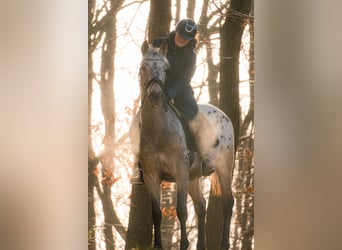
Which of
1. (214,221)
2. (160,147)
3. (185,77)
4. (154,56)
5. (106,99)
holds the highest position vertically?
(154,56)

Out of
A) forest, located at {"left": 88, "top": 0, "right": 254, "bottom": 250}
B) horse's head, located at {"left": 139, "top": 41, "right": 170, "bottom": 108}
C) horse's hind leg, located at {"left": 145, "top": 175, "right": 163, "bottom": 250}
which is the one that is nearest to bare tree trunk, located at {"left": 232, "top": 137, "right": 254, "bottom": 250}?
forest, located at {"left": 88, "top": 0, "right": 254, "bottom": 250}

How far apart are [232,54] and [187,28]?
10.8 inches

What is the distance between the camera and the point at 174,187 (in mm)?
2494

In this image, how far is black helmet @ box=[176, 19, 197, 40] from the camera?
2498 millimetres

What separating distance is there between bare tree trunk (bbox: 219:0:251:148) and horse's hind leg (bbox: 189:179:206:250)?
0.35m

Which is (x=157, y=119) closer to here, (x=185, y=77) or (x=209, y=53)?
(x=185, y=77)

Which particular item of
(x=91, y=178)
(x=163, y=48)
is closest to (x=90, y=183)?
(x=91, y=178)

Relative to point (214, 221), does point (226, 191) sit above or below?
above

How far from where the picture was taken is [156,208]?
97.9 inches

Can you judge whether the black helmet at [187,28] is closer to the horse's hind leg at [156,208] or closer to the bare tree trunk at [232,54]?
the bare tree trunk at [232,54]
